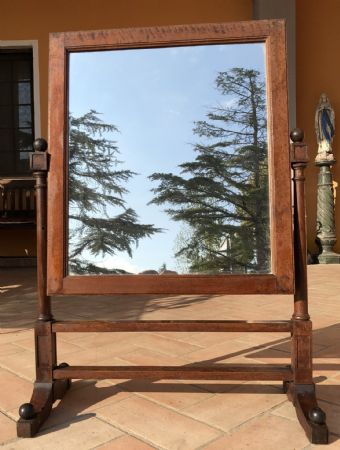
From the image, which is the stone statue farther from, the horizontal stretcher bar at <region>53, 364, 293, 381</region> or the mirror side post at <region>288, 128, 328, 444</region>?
the horizontal stretcher bar at <region>53, 364, 293, 381</region>

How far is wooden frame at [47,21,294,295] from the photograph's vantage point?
1.46m

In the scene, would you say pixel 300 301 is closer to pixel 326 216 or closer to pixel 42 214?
pixel 42 214

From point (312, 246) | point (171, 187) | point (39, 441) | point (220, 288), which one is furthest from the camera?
point (312, 246)

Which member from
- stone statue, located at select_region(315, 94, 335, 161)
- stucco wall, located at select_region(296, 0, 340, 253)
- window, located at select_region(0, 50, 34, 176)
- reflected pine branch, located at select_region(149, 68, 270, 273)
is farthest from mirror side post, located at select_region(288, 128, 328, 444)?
window, located at select_region(0, 50, 34, 176)

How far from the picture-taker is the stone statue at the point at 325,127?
6027 mm

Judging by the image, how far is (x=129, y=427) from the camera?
4.54 feet

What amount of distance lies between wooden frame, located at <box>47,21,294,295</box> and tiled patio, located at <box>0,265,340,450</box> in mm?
387

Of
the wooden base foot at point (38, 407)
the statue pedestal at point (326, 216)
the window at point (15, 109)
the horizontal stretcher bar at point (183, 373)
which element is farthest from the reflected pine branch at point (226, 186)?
the window at point (15, 109)

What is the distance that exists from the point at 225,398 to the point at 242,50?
1162 mm

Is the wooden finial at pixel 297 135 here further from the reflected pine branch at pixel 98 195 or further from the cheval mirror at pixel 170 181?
the reflected pine branch at pixel 98 195

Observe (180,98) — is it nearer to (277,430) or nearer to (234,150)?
(234,150)

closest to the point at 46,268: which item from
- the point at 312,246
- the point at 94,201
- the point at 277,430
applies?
the point at 94,201

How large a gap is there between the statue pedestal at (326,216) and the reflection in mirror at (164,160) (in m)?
4.75

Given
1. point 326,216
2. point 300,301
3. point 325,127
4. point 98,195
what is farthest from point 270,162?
point 325,127
